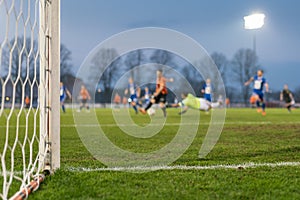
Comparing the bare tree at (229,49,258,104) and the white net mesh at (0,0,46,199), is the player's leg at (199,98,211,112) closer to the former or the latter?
the white net mesh at (0,0,46,199)

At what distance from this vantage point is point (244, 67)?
52406 mm

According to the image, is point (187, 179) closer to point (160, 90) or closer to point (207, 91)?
point (160, 90)

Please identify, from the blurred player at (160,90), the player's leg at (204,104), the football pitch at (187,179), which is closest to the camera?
the football pitch at (187,179)

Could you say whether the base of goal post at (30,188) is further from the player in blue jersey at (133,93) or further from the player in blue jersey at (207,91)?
the player in blue jersey at (207,91)

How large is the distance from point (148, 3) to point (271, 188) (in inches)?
3059

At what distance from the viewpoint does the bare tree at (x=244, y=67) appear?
49875 mm

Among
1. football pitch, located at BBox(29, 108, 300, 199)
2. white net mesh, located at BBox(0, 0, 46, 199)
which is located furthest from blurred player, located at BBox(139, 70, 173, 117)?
white net mesh, located at BBox(0, 0, 46, 199)

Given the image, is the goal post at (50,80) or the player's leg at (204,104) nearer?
the goal post at (50,80)

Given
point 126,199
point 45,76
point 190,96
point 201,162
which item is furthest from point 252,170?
point 190,96

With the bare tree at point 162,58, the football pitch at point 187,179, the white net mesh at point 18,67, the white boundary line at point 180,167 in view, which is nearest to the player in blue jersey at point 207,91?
the bare tree at point 162,58

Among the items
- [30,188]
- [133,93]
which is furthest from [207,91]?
[30,188]

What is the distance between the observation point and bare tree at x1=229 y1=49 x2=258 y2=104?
49875 mm

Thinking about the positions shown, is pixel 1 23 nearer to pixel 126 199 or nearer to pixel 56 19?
pixel 56 19

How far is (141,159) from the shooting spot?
410 cm
